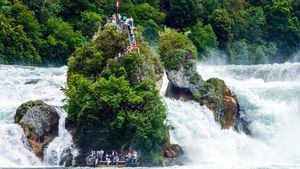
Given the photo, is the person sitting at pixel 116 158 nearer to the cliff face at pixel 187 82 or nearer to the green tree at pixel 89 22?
the cliff face at pixel 187 82

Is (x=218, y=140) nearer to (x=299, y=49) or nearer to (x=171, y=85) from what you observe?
(x=171, y=85)

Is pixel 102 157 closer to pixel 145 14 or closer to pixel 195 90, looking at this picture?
pixel 195 90

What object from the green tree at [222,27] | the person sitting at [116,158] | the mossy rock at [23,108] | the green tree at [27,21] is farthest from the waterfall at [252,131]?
the green tree at [222,27]

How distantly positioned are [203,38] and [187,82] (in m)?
39.6

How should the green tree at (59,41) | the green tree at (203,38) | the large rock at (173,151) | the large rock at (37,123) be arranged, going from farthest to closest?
the green tree at (203,38), the green tree at (59,41), the large rock at (173,151), the large rock at (37,123)

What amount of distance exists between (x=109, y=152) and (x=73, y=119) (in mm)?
2663

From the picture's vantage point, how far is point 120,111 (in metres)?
44.4

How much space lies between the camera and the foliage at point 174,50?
52.3 metres

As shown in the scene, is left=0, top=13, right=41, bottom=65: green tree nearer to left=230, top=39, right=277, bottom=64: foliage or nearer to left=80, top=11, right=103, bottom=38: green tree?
left=80, top=11, right=103, bottom=38: green tree

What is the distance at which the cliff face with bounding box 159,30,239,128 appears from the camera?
52312 mm

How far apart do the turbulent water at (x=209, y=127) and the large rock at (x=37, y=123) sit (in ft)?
1.33

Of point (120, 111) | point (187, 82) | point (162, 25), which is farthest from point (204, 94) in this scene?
point (162, 25)

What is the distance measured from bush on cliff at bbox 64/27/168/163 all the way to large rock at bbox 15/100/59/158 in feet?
3.47

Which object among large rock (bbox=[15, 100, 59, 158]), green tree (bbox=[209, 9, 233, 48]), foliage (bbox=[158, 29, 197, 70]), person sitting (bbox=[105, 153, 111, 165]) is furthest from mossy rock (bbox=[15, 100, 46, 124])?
green tree (bbox=[209, 9, 233, 48])
